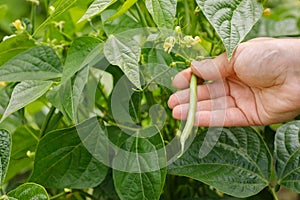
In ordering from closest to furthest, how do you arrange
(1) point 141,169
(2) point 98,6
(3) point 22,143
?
(2) point 98,6 < (1) point 141,169 < (3) point 22,143

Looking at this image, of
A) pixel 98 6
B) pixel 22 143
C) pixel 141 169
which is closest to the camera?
pixel 98 6

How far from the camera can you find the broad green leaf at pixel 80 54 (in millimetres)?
637

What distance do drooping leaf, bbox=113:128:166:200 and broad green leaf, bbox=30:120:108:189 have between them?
5 cm

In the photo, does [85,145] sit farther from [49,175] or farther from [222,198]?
[222,198]

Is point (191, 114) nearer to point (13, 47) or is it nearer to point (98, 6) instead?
point (98, 6)

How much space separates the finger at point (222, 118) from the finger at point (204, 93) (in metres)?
0.03

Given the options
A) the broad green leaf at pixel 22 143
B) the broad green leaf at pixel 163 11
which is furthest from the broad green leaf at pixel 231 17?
the broad green leaf at pixel 22 143

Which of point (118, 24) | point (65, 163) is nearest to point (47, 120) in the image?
point (65, 163)

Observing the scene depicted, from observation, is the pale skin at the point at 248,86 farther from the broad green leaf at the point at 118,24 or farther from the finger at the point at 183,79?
the broad green leaf at the point at 118,24

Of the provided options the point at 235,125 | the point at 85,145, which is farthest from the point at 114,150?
the point at 235,125

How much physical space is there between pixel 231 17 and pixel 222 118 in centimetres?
20

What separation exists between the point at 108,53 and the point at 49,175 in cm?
21

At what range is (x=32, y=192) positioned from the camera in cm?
61

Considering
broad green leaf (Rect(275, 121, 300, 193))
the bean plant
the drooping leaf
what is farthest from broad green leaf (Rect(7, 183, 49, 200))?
broad green leaf (Rect(275, 121, 300, 193))
